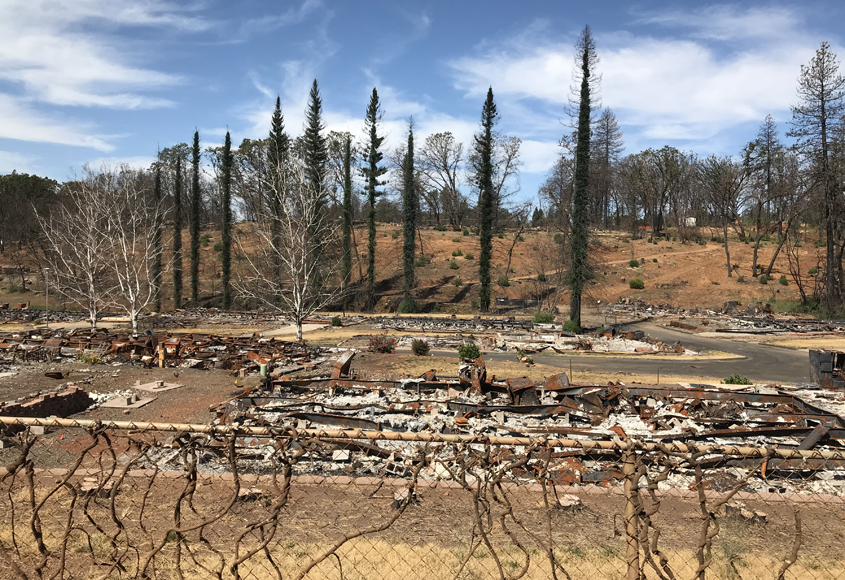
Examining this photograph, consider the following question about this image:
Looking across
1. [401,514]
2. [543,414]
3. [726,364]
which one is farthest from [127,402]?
[726,364]

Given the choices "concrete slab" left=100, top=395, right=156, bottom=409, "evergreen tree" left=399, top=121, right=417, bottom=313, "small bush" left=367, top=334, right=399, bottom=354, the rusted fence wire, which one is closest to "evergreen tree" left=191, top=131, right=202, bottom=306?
"evergreen tree" left=399, top=121, right=417, bottom=313

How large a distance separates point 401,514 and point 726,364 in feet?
56.6

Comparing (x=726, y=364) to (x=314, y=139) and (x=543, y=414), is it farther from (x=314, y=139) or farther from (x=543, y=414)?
(x=314, y=139)

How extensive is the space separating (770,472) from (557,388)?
14.4 feet

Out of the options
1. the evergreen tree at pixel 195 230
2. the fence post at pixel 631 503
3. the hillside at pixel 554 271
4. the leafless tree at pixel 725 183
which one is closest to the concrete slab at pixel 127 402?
the fence post at pixel 631 503

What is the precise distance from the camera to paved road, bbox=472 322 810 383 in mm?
16438

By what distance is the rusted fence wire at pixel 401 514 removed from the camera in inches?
→ 143

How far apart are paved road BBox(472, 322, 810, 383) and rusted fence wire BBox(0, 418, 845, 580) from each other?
31.7ft

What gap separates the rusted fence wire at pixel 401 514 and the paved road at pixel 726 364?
31.7 ft

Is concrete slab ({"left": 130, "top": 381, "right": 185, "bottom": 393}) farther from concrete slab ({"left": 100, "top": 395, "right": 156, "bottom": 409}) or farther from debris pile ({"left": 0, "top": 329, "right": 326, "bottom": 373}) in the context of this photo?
debris pile ({"left": 0, "top": 329, "right": 326, "bottom": 373})

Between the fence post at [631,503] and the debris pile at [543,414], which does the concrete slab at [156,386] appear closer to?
the debris pile at [543,414]

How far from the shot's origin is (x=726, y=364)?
18.3 meters

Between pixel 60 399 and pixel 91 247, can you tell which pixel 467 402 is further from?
pixel 91 247

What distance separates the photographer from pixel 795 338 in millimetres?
24625
